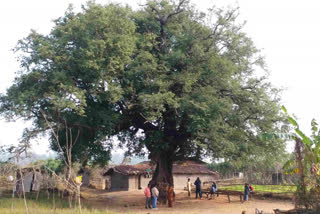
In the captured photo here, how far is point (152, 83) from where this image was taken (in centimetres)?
1798

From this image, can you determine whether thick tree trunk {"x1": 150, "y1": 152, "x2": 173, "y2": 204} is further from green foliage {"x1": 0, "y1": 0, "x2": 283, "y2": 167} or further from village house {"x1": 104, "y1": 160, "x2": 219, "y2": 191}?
village house {"x1": 104, "y1": 160, "x2": 219, "y2": 191}

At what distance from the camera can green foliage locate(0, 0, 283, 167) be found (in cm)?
1688

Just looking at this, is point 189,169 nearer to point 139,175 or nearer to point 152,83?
point 139,175

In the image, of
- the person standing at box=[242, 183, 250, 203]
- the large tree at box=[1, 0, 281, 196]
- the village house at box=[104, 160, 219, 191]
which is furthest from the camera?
the village house at box=[104, 160, 219, 191]


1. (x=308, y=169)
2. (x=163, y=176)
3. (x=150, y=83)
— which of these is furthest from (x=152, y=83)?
(x=308, y=169)

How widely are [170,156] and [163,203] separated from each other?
11.0 feet

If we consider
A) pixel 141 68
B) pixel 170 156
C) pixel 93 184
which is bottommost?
pixel 93 184

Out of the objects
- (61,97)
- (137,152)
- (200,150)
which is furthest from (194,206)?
(61,97)

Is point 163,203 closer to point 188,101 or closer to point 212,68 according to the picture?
point 188,101

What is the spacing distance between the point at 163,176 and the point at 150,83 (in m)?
7.20

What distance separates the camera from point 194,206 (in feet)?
65.7

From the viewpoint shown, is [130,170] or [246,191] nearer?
[246,191]

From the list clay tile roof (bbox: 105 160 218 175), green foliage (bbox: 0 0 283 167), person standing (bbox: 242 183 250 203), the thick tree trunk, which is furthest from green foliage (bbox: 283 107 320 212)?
clay tile roof (bbox: 105 160 218 175)

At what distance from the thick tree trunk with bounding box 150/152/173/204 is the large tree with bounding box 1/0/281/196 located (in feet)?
0.25
